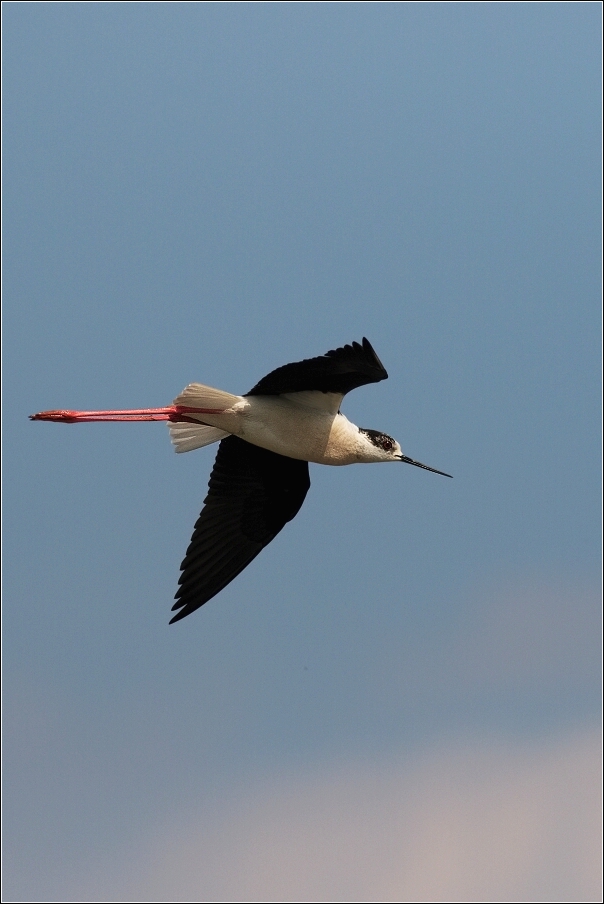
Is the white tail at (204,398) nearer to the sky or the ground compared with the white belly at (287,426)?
nearer to the sky

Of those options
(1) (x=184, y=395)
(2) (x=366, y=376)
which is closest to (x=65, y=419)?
(1) (x=184, y=395)

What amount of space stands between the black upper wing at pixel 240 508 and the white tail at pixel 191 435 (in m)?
Answer: 0.34

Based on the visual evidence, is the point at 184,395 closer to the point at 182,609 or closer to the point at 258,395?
the point at 258,395

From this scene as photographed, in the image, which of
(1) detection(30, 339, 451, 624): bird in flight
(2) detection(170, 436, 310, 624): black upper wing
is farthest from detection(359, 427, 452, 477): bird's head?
(2) detection(170, 436, 310, 624): black upper wing

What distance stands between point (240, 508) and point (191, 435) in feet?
2.44

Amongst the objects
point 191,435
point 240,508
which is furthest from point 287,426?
point 240,508

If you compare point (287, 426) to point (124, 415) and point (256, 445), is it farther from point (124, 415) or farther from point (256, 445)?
point (124, 415)

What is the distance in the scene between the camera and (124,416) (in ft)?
32.2

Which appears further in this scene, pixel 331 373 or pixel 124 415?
pixel 124 415

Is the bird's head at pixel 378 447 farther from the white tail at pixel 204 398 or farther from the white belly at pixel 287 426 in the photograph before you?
the white tail at pixel 204 398

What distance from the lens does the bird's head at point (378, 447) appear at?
31.0 ft

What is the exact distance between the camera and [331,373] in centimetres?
850

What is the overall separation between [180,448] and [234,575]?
1070mm

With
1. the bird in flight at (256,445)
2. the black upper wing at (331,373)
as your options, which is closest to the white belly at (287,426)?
the bird in flight at (256,445)
